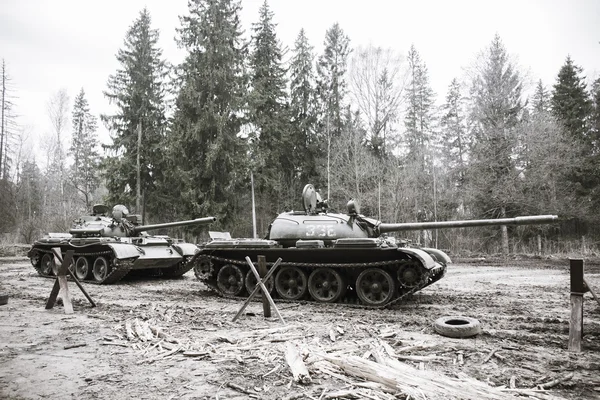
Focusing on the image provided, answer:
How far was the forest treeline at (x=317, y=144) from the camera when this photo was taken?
2367 centimetres

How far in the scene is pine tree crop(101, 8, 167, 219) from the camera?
2702 centimetres

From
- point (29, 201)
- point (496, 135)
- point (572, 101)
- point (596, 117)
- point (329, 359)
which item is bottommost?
point (329, 359)

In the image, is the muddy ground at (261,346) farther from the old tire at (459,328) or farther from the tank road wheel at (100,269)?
the tank road wheel at (100,269)

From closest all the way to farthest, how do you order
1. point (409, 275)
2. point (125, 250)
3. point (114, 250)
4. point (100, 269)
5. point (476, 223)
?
1. point (409, 275)
2. point (476, 223)
3. point (114, 250)
4. point (125, 250)
5. point (100, 269)

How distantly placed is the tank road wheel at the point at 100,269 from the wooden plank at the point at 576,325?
12.6m

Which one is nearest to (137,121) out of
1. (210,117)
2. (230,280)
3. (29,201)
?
(210,117)

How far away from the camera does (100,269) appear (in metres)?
14.2

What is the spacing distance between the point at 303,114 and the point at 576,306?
26.6 meters

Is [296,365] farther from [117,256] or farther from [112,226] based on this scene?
[112,226]

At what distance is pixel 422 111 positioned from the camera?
108ft

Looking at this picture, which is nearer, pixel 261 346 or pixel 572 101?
pixel 261 346

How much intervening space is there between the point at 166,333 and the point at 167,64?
26161 mm

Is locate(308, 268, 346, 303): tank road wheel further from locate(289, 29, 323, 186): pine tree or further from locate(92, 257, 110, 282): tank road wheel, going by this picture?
locate(289, 29, 323, 186): pine tree

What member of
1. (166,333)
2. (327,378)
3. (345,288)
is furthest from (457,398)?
(345,288)
